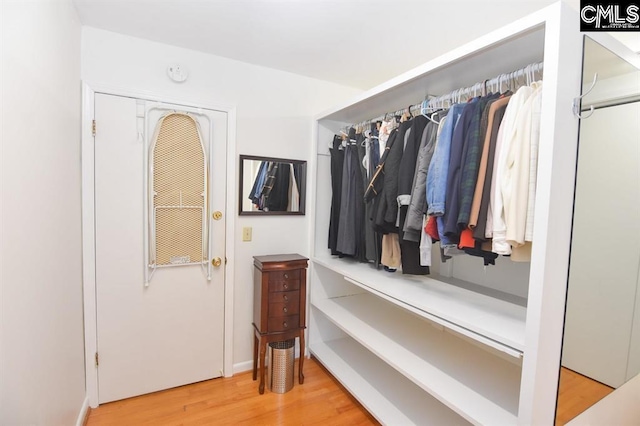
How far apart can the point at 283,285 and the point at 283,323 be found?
0.29 metres

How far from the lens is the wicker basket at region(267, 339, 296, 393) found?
7.38 feet

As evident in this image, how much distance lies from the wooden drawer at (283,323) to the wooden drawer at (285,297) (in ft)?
0.42

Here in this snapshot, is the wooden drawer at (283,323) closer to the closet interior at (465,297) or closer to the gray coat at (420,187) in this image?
the closet interior at (465,297)

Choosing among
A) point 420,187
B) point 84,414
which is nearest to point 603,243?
point 420,187

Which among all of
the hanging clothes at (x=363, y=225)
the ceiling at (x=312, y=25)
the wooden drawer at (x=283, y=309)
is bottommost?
the wooden drawer at (x=283, y=309)

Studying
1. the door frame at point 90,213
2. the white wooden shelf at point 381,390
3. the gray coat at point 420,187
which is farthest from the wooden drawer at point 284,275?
the door frame at point 90,213

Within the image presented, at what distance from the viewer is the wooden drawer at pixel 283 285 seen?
2246 millimetres

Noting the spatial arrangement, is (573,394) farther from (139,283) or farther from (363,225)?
(139,283)

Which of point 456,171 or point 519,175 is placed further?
point 456,171

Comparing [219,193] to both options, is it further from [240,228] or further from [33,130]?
[33,130]

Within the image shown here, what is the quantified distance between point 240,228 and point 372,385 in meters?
1.50

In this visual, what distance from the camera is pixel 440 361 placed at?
5.85 feet

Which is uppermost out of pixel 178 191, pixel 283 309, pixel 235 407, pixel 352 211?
pixel 178 191

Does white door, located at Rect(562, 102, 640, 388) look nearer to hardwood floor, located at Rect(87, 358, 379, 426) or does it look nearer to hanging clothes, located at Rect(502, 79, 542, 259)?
hanging clothes, located at Rect(502, 79, 542, 259)
